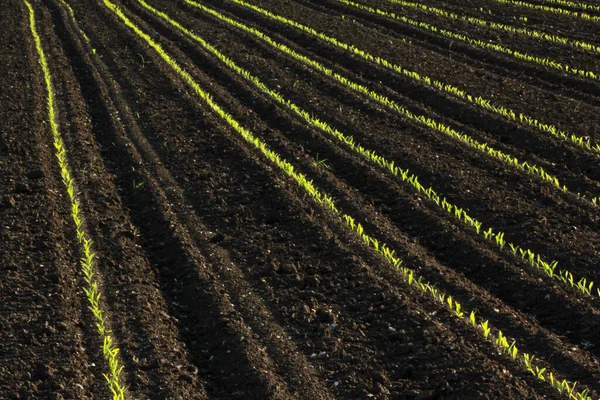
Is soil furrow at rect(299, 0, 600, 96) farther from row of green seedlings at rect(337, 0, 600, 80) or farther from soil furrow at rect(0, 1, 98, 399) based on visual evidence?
soil furrow at rect(0, 1, 98, 399)

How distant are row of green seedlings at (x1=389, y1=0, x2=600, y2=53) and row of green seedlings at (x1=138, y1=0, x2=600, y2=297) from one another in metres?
5.69

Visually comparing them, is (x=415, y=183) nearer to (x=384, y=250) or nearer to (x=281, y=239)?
(x=384, y=250)

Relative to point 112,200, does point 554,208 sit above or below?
above

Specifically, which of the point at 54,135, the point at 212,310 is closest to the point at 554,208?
the point at 212,310

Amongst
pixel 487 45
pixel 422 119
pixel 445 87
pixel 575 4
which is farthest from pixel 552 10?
pixel 422 119

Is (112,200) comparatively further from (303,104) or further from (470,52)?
(470,52)

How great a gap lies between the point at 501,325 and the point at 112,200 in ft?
13.3

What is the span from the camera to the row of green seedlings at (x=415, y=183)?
689 cm

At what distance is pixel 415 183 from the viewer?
877 cm

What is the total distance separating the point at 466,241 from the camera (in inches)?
296

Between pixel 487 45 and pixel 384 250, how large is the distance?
8784 mm

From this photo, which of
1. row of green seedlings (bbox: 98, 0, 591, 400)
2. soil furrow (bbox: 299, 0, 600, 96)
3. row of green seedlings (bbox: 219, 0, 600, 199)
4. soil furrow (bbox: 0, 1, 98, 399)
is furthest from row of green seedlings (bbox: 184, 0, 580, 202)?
soil furrow (bbox: 0, 1, 98, 399)

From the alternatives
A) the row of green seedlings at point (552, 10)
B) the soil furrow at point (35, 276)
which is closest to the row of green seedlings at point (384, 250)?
the soil furrow at point (35, 276)

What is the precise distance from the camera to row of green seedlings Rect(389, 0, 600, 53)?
15.2m
